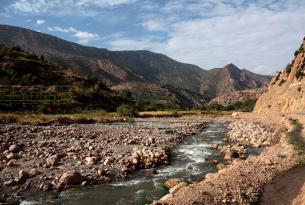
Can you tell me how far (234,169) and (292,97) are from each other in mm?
59918

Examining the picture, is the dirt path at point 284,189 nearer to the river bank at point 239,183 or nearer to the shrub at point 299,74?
the river bank at point 239,183

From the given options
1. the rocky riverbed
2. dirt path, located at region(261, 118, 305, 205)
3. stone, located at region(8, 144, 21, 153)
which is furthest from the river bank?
stone, located at region(8, 144, 21, 153)

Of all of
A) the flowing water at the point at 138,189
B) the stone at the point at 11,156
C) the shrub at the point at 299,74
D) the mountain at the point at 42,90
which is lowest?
the flowing water at the point at 138,189

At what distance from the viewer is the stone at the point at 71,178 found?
1700 centimetres

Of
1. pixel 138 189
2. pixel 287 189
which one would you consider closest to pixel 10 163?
pixel 138 189

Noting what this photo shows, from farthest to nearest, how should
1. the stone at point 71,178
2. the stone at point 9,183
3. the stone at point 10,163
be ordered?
1. the stone at point 10,163
2. the stone at point 71,178
3. the stone at point 9,183

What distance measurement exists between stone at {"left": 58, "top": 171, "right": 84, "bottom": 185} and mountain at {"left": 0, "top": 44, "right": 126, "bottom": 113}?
185 ft

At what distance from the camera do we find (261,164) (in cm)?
2025

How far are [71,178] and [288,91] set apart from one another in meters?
70.3

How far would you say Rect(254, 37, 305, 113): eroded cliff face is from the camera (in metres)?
69.4

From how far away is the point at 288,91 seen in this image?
7731cm

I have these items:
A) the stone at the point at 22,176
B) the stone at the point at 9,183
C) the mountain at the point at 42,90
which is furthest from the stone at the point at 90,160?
the mountain at the point at 42,90

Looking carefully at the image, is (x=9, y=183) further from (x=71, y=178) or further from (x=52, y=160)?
(x=52, y=160)

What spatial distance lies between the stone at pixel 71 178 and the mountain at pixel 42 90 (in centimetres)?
5633
